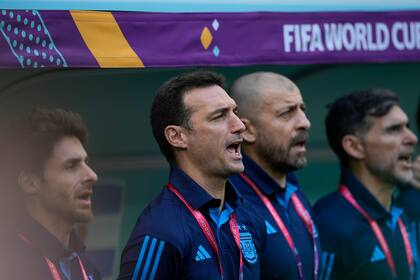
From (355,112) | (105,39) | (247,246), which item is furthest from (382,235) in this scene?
(105,39)

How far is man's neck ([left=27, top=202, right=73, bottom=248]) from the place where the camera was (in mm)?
4332

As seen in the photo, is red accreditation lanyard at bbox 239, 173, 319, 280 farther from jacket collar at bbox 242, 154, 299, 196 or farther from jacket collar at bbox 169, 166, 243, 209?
jacket collar at bbox 169, 166, 243, 209

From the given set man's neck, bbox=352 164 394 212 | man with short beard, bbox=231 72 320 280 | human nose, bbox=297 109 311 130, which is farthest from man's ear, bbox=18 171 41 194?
man's neck, bbox=352 164 394 212

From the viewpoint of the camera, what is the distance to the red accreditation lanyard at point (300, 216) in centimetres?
484

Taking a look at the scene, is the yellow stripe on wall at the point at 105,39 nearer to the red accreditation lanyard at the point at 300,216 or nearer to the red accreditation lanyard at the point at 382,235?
the red accreditation lanyard at the point at 300,216

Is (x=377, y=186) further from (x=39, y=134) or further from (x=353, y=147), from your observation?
(x=39, y=134)

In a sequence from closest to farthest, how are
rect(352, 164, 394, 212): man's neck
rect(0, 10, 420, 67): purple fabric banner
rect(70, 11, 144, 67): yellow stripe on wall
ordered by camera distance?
rect(0, 10, 420, 67): purple fabric banner < rect(70, 11, 144, 67): yellow stripe on wall < rect(352, 164, 394, 212): man's neck

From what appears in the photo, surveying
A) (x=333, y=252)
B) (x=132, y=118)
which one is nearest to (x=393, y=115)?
(x=333, y=252)

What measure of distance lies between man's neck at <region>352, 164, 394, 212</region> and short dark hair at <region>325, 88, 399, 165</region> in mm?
127

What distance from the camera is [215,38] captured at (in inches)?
180

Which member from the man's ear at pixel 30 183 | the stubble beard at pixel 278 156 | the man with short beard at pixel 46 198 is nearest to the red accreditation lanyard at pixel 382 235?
the stubble beard at pixel 278 156

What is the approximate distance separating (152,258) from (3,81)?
141 centimetres

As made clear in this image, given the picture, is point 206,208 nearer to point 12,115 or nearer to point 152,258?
point 152,258

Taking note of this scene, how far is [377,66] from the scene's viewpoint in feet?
21.7
